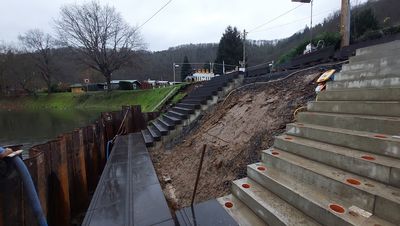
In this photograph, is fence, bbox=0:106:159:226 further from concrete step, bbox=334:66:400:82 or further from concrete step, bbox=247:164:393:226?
concrete step, bbox=334:66:400:82

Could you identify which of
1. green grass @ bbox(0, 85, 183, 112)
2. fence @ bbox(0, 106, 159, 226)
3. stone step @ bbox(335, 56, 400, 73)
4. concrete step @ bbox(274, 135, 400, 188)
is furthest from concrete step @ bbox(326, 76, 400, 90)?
green grass @ bbox(0, 85, 183, 112)

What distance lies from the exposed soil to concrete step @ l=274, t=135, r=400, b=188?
0.80 metres

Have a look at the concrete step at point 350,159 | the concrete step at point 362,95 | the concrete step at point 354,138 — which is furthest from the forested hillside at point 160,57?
the concrete step at point 350,159

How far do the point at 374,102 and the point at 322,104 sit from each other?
0.78m

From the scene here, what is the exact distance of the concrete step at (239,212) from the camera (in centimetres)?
246

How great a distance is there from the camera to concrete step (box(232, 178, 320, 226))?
2.17 m

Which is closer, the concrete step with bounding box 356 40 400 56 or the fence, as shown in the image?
the fence

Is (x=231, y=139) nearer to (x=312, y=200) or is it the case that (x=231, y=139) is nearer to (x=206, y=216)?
(x=206, y=216)

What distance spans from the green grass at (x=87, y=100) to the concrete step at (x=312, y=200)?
21.0 metres

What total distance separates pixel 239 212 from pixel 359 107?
209cm

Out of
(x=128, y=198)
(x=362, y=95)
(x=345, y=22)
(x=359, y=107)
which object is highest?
(x=345, y=22)

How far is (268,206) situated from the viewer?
2432 mm

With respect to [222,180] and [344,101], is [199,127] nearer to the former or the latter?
[222,180]

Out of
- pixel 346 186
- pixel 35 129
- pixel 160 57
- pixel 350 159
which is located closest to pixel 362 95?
pixel 350 159
